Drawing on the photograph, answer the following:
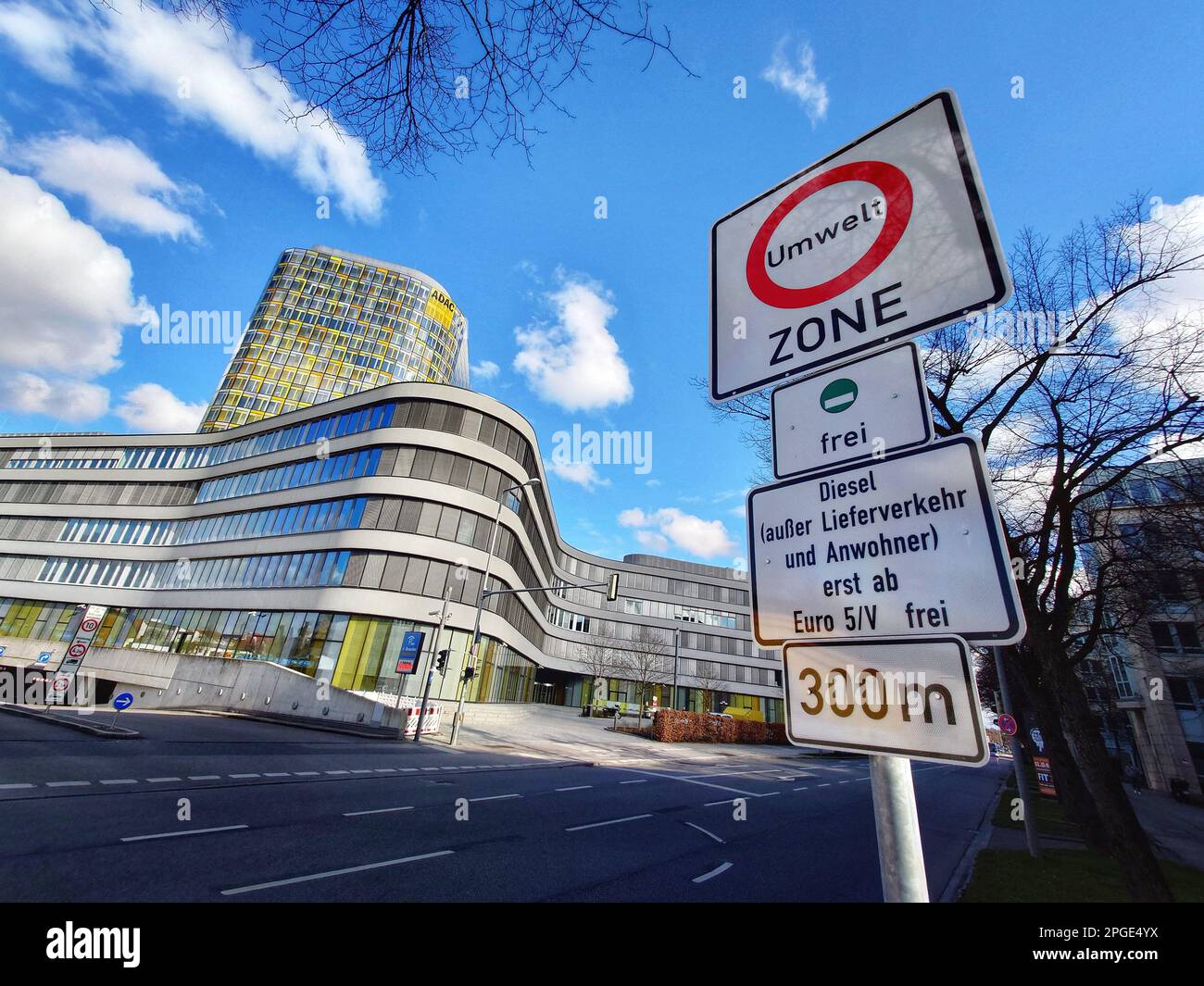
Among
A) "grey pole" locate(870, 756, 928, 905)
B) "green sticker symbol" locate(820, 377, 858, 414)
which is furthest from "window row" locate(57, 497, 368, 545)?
"grey pole" locate(870, 756, 928, 905)

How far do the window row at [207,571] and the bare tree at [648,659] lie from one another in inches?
1104

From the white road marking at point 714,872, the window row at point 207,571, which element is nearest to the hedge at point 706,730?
the window row at point 207,571

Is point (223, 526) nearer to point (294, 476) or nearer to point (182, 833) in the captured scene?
point (294, 476)

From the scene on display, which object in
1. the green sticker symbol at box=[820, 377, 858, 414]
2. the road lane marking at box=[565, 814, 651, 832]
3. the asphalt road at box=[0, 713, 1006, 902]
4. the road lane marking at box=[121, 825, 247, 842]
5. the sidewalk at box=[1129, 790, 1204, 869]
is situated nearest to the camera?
the green sticker symbol at box=[820, 377, 858, 414]

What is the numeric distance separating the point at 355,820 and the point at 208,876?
3.08 meters

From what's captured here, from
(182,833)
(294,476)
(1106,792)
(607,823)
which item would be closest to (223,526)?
(294,476)

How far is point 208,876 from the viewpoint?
5.38 metres

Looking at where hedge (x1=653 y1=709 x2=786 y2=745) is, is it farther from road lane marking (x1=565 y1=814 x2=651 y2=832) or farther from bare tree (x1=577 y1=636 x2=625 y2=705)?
road lane marking (x1=565 y1=814 x2=651 y2=832)

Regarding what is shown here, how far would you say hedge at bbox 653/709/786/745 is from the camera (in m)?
30.4

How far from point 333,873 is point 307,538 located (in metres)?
→ 28.1

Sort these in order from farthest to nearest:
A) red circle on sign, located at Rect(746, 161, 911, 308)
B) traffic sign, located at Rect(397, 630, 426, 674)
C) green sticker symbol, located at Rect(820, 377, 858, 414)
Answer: traffic sign, located at Rect(397, 630, 426, 674) < red circle on sign, located at Rect(746, 161, 911, 308) < green sticker symbol, located at Rect(820, 377, 858, 414)

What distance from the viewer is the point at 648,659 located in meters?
48.5

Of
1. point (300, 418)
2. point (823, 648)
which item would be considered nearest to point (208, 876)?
point (823, 648)

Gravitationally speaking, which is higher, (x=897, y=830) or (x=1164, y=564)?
(x=1164, y=564)
